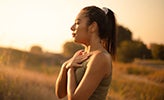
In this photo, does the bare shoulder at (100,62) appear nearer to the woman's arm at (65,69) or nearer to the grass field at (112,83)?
the woman's arm at (65,69)

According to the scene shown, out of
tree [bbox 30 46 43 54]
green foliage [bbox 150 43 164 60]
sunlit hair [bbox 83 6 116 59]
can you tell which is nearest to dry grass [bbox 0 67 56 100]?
tree [bbox 30 46 43 54]

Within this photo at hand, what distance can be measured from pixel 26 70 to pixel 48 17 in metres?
0.53

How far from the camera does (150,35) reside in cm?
362

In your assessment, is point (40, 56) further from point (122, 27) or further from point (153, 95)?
point (153, 95)

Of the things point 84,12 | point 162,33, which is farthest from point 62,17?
point 84,12

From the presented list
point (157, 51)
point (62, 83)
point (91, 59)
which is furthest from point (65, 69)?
point (157, 51)

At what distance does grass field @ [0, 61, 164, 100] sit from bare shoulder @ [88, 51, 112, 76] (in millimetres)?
2106

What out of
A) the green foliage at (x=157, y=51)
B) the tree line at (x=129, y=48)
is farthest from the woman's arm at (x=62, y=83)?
the green foliage at (x=157, y=51)

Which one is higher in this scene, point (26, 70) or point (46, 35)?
point (46, 35)

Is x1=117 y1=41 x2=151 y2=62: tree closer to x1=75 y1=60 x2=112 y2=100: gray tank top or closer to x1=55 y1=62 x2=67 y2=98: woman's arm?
x1=55 y1=62 x2=67 y2=98: woman's arm

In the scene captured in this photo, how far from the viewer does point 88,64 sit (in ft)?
4.53

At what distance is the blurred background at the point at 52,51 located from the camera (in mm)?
3438

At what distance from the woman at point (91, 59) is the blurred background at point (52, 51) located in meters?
1.92

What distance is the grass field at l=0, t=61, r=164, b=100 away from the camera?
346cm
